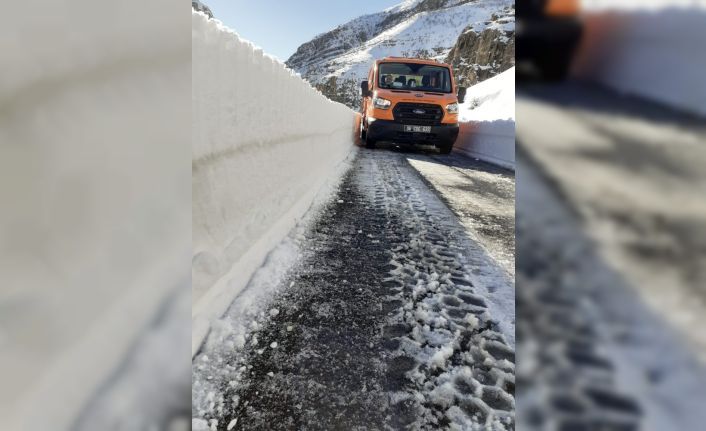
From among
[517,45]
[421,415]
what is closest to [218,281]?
[421,415]

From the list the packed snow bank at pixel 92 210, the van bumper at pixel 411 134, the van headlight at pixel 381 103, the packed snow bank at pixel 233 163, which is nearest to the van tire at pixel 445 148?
the van bumper at pixel 411 134

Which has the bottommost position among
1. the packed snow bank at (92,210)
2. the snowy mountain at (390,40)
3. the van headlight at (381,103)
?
the packed snow bank at (92,210)

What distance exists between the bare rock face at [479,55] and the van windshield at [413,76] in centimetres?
2054

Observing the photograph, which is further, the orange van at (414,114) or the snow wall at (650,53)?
the orange van at (414,114)

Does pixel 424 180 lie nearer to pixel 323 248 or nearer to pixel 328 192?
pixel 328 192

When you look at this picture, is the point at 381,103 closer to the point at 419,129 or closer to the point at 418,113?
the point at 418,113

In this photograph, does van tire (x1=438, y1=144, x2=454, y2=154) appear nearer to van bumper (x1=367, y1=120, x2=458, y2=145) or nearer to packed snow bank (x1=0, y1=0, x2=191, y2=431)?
van bumper (x1=367, y1=120, x2=458, y2=145)

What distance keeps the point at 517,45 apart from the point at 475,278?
175 cm

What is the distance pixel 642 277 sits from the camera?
24cm

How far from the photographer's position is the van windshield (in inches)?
345

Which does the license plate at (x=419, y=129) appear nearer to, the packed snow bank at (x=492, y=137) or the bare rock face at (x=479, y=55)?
the packed snow bank at (x=492, y=137)

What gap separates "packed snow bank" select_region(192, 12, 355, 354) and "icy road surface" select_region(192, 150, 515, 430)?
0.14m

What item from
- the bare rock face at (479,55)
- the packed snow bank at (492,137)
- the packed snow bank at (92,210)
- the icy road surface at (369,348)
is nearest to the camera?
the packed snow bank at (92,210)

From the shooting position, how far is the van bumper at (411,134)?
26.3 feet
